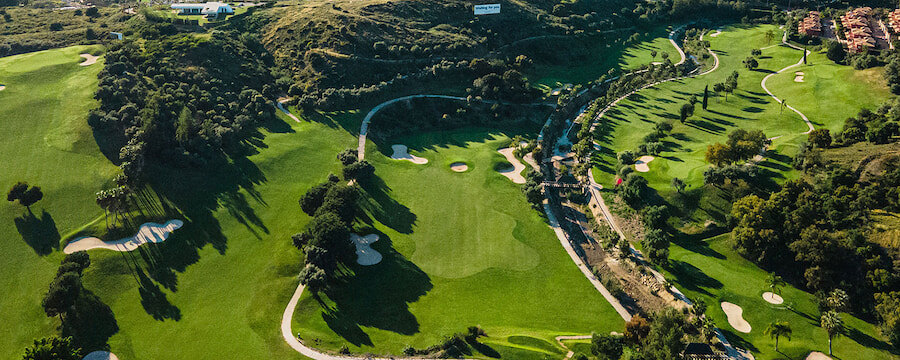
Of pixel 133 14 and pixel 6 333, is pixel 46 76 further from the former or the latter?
pixel 6 333

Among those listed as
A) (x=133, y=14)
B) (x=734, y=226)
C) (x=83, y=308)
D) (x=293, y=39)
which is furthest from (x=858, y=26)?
(x=133, y=14)

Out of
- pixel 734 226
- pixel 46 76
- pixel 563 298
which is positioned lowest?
pixel 563 298

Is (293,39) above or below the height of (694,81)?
above

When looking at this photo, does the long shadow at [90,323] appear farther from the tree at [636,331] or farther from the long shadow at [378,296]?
the tree at [636,331]

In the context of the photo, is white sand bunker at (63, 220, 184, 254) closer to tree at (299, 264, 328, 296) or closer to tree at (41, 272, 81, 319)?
tree at (41, 272, 81, 319)

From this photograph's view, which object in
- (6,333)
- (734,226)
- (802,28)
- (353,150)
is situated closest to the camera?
(6,333)

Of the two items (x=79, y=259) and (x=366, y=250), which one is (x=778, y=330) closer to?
(x=366, y=250)

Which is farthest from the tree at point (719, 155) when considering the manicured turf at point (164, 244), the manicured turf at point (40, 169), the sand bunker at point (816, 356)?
the manicured turf at point (40, 169)
